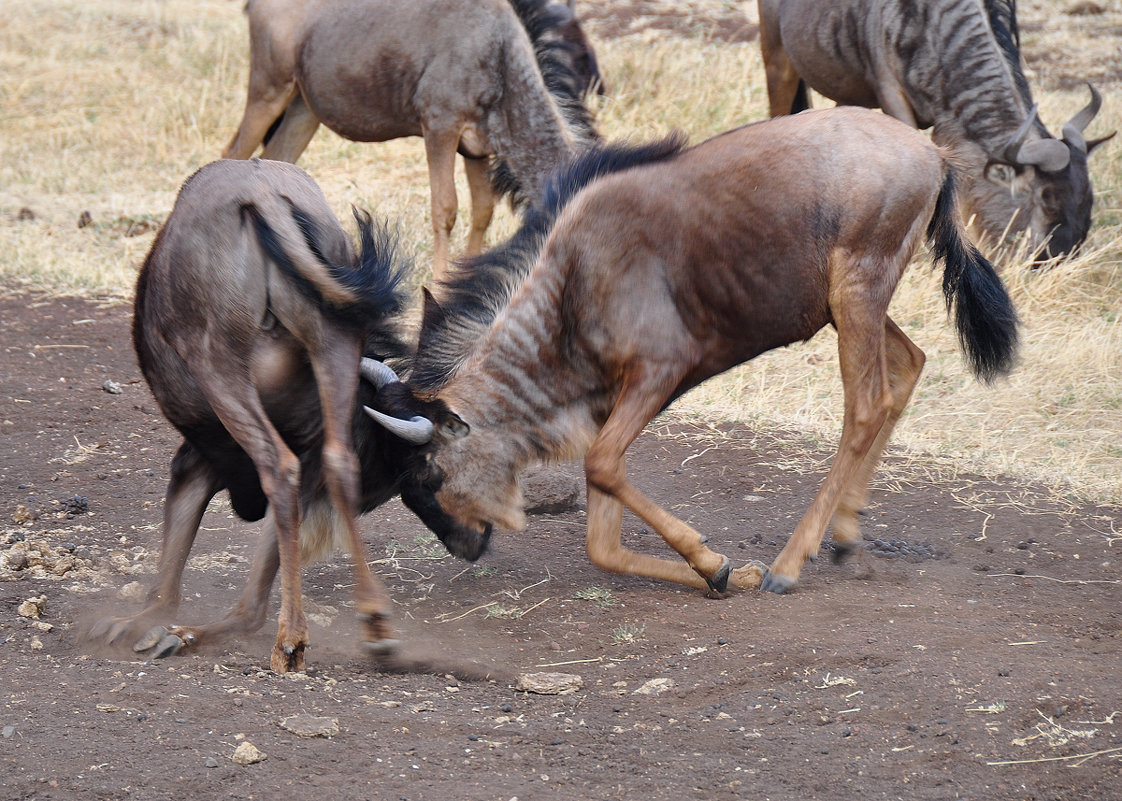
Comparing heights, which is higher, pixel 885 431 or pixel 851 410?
pixel 851 410

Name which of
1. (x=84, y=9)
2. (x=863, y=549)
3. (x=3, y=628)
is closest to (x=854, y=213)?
(x=863, y=549)

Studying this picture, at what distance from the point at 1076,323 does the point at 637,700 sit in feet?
16.5

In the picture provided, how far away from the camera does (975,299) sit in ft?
14.8

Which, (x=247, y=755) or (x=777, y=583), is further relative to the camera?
(x=777, y=583)

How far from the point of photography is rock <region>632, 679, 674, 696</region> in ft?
11.0

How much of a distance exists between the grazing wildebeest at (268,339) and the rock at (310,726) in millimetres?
402

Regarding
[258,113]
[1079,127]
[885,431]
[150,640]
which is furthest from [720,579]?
[1079,127]

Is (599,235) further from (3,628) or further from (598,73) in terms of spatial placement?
(598,73)

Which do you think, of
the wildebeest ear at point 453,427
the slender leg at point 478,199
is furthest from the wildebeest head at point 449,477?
the slender leg at point 478,199

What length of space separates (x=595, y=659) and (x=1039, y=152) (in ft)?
18.0

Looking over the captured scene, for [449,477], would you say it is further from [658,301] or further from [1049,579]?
[1049,579]

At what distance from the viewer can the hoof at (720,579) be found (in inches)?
162

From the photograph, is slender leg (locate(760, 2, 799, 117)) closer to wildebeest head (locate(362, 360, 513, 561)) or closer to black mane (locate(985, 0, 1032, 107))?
Result: black mane (locate(985, 0, 1032, 107))

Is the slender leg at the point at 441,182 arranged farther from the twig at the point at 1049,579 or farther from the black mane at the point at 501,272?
the twig at the point at 1049,579
